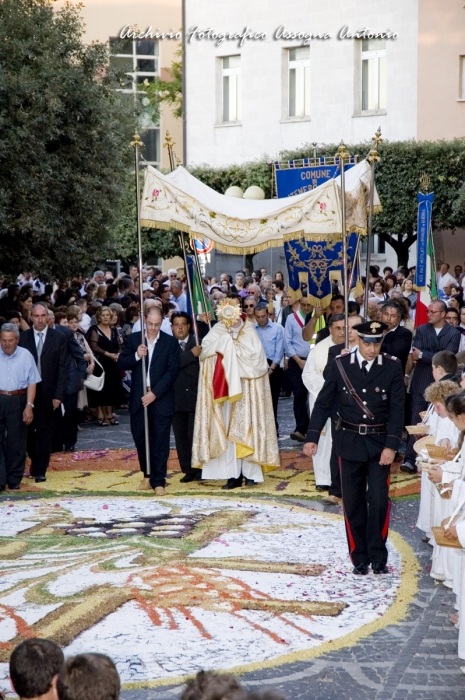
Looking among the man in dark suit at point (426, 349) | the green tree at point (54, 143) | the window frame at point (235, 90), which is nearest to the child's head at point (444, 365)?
the man in dark suit at point (426, 349)

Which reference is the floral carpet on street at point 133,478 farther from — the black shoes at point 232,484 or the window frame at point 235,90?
the window frame at point 235,90

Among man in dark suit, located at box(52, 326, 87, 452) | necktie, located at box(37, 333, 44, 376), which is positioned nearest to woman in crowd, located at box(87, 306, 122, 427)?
man in dark suit, located at box(52, 326, 87, 452)

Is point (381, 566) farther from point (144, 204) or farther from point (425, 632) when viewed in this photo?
point (144, 204)

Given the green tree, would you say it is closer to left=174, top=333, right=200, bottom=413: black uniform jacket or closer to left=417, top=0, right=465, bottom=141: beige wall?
left=174, top=333, right=200, bottom=413: black uniform jacket

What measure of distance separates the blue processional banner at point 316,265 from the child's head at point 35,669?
33.3 feet

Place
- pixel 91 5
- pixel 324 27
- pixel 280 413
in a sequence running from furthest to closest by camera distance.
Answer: pixel 91 5 < pixel 324 27 < pixel 280 413

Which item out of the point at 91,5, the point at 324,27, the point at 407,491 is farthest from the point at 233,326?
the point at 91,5

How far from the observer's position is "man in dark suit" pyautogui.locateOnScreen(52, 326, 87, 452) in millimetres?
12812

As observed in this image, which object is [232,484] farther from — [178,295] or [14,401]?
[178,295]

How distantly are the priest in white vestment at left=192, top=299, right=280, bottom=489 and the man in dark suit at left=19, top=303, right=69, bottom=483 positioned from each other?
1.53m

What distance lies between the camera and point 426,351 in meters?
12.1

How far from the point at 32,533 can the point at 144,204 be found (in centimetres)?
405

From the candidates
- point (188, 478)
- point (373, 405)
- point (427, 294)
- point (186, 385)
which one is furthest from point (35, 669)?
point (427, 294)

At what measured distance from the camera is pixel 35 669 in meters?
3.80
